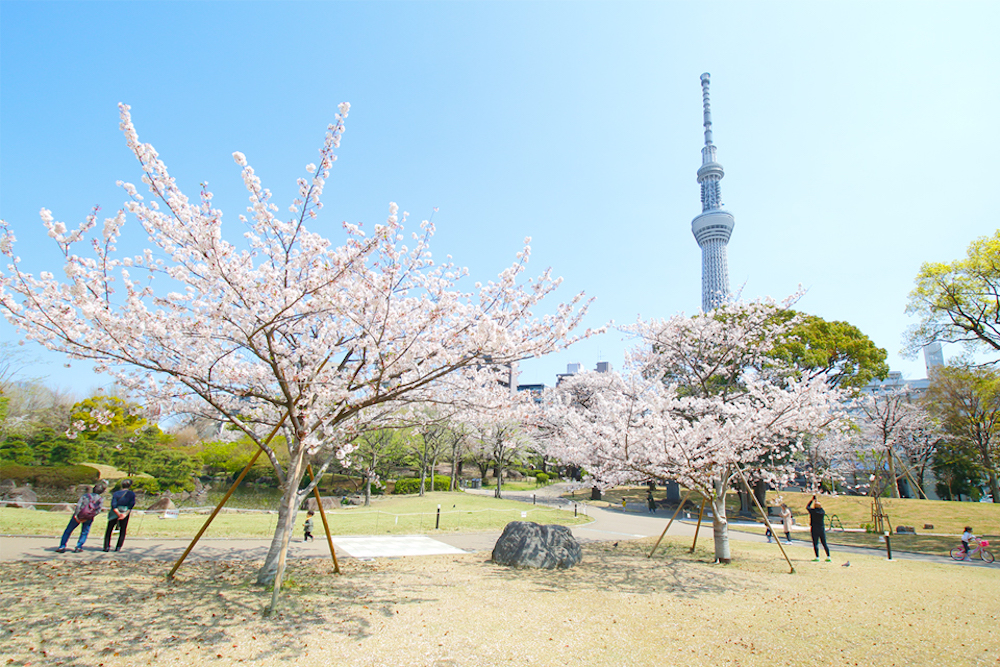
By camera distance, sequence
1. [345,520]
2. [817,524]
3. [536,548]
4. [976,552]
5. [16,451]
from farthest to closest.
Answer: [16,451] → [345,520] → [976,552] → [817,524] → [536,548]

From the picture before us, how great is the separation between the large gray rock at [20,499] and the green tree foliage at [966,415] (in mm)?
37746

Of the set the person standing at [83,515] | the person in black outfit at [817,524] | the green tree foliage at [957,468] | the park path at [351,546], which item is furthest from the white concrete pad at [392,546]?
the green tree foliage at [957,468]

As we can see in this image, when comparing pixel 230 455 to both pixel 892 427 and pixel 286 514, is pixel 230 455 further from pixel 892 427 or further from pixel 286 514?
pixel 892 427

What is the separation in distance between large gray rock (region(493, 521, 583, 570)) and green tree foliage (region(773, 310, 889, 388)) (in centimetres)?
1913

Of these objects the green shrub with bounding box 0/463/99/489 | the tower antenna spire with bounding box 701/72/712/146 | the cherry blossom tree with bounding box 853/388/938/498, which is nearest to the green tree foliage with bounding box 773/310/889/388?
the cherry blossom tree with bounding box 853/388/938/498

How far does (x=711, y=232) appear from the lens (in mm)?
99688

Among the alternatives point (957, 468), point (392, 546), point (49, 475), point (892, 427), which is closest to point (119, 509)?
point (392, 546)

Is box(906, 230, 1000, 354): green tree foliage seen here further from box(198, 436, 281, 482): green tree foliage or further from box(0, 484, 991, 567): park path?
box(198, 436, 281, 482): green tree foliage

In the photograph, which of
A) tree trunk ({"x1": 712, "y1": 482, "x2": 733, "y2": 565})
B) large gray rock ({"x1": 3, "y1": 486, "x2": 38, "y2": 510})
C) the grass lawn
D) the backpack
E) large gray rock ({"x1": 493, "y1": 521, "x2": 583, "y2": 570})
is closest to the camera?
the backpack

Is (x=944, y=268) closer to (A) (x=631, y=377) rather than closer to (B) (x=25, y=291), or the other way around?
(A) (x=631, y=377)

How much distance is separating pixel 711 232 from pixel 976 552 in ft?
317

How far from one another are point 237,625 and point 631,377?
8.86m

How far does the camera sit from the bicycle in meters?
13.0

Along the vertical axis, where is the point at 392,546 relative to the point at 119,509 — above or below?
below
